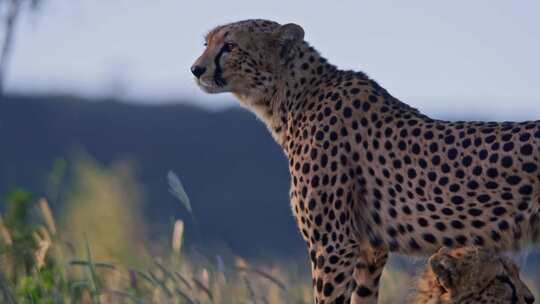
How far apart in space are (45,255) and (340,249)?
4.12 ft

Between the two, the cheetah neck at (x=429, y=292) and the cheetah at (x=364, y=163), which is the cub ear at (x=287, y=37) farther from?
the cheetah neck at (x=429, y=292)

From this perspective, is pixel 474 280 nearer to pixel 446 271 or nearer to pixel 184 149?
pixel 446 271

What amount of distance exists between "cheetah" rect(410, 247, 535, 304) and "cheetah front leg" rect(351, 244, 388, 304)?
968 millimetres

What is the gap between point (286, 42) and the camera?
20.0 feet

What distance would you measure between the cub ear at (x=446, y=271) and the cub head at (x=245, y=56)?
1.48m

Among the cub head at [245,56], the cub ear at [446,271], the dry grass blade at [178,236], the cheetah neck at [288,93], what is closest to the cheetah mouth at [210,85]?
the cub head at [245,56]

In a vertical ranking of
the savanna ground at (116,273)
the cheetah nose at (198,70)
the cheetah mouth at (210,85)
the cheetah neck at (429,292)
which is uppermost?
the cheetah nose at (198,70)

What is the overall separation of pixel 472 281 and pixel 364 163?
1033 mm

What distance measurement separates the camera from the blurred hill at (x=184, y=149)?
30.7 meters

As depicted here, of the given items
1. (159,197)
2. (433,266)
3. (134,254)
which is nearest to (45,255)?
(433,266)

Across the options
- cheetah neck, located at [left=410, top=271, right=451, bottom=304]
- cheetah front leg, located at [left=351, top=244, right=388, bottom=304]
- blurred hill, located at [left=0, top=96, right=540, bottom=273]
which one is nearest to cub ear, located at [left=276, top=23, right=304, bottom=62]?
cheetah front leg, located at [left=351, top=244, right=388, bottom=304]

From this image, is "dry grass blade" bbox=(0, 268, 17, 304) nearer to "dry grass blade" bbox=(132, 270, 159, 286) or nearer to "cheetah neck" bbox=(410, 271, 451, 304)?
"dry grass blade" bbox=(132, 270, 159, 286)

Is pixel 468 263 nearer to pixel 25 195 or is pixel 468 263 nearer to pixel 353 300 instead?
pixel 353 300

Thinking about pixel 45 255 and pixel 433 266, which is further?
pixel 45 255
